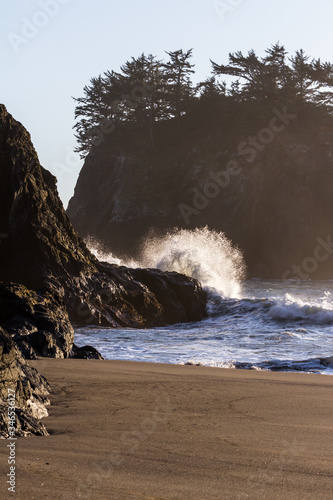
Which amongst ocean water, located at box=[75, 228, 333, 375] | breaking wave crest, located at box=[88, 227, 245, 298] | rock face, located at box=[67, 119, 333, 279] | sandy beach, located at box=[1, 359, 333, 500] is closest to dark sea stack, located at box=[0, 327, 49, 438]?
sandy beach, located at box=[1, 359, 333, 500]

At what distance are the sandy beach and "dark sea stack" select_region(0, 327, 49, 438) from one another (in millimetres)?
112

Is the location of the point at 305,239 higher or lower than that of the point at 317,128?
lower

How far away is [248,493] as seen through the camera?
2.61 metres

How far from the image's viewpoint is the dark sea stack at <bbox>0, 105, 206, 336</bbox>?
13.8m

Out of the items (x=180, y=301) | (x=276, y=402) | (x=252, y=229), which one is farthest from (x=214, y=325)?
(x=252, y=229)

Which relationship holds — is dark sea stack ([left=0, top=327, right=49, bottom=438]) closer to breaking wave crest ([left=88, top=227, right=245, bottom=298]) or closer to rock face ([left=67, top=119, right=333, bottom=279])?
breaking wave crest ([left=88, top=227, right=245, bottom=298])

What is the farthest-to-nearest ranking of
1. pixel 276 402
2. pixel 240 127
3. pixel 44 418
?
1. pixel 240 127
2. pixel 276 402
3. pixel 44 418

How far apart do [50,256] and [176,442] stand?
11.0 m

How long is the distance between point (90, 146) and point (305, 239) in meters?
24.7

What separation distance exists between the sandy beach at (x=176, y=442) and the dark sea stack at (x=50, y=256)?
7545 millimetres

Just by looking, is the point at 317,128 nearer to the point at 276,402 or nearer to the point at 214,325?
the point at 214,325

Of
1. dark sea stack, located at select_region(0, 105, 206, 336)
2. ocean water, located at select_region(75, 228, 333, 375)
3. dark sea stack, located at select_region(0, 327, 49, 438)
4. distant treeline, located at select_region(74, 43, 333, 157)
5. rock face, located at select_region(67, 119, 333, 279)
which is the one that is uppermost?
distant treeline, located at select_region(74, 43, 333, 157)

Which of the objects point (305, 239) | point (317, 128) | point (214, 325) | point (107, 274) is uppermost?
point (317, 128)

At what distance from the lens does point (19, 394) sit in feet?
13.0
